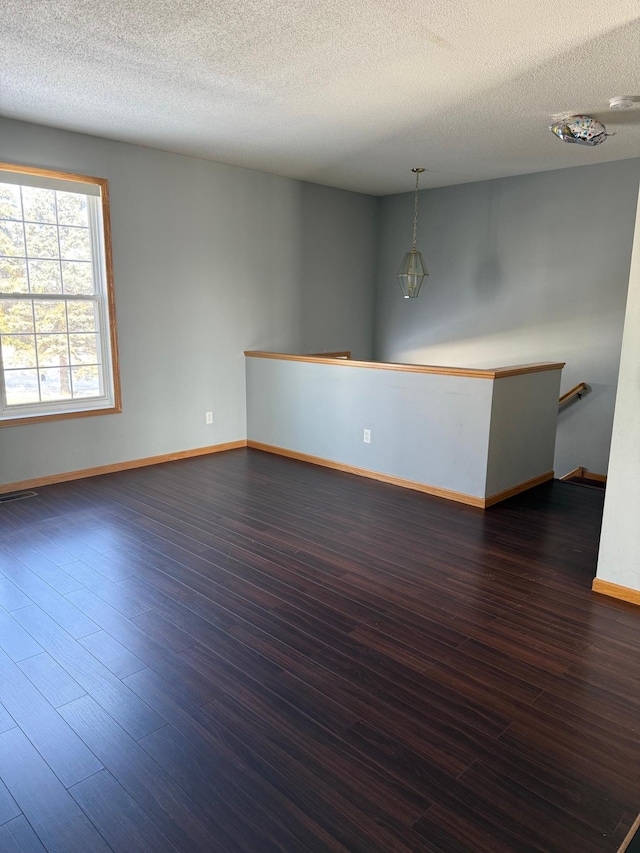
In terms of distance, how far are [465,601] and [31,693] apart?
192cm

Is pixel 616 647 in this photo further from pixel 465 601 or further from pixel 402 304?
pixel 402 304

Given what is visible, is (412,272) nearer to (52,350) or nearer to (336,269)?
(336,269)

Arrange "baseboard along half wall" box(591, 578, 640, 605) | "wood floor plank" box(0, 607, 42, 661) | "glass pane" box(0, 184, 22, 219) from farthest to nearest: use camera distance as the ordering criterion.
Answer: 1. "glass pane" box(0, 184, 22, 219)
2. "baseboard along half wall" box(591, 578, 640, 605)
3. "wood floor plank" box(0, 607, 42, 661)

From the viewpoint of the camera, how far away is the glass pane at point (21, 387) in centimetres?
432

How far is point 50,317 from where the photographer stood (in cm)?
446

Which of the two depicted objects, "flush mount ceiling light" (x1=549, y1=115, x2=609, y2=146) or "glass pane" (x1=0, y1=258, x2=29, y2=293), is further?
"glass pane" (x1=0, y1=258, x2=29, y2=293)

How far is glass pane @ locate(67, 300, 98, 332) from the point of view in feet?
15.0

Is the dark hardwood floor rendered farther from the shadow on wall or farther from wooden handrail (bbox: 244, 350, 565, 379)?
the shadow on wall

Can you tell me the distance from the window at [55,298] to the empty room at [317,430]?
0.02 m

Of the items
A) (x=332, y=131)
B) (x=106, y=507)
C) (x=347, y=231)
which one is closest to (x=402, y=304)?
(x=347, y=231)

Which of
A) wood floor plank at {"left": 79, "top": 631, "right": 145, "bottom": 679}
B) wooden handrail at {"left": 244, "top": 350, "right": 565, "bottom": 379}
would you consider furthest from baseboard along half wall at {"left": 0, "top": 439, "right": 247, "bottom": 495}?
wood floor plank at {"left": 79, "top": 631, "right": 145, "bottom": 679}

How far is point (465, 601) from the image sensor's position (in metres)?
2.81

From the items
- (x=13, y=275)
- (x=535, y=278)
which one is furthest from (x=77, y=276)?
(x=535, y=278)

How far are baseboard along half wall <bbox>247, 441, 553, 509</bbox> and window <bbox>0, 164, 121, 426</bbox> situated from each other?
5.66 ft
